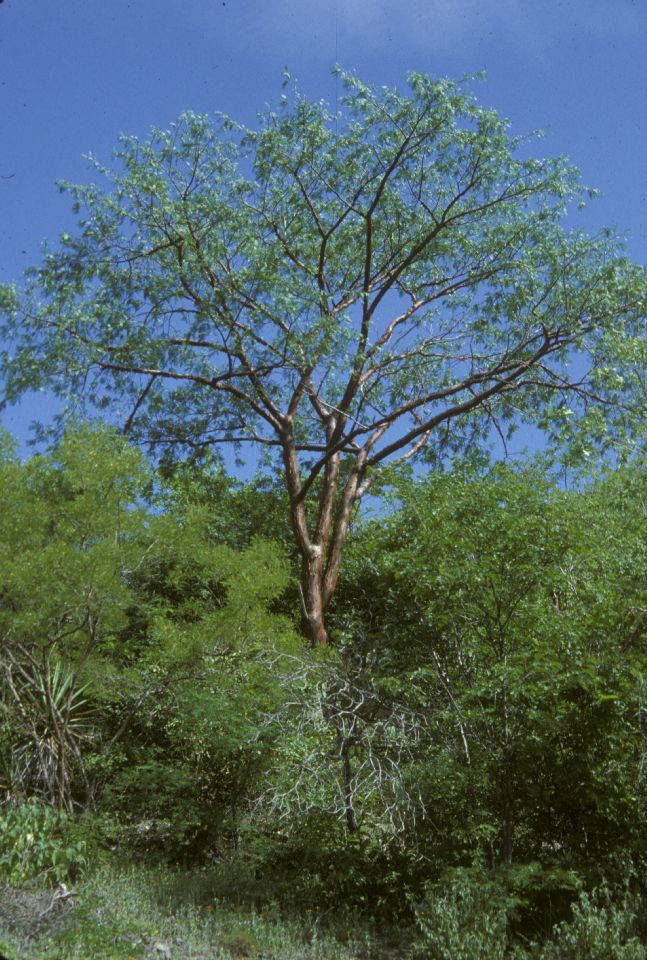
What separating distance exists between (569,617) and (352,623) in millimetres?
5863

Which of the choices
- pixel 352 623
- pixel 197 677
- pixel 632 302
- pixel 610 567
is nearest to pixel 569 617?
pixel 610 567

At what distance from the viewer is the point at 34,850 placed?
8.46 m

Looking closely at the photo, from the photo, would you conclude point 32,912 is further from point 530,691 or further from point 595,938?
point 530,691

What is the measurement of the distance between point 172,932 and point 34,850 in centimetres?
158

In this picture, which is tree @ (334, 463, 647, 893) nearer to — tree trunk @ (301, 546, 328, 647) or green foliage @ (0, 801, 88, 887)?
green foliage @ (0, 801, 88, 887)

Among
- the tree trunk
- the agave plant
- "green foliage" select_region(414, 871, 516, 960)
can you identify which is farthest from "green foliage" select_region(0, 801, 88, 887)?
the tree trunk

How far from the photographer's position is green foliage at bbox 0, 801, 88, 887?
822 cm

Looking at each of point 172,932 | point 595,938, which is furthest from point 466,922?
point 172,932

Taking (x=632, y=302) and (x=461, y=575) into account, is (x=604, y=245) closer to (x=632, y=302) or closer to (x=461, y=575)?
(x=632, y=302)

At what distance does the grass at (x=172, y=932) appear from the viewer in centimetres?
668

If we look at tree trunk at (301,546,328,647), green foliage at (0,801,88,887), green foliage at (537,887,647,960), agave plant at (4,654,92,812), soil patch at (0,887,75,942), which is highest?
tree trunk at (301,546,328,647)

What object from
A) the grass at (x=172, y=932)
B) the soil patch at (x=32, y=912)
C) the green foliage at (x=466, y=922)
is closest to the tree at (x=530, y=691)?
the green foliage at (x=466, y=922)

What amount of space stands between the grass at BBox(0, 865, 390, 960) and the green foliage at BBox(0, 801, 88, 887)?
30 cm

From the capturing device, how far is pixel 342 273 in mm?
18344
